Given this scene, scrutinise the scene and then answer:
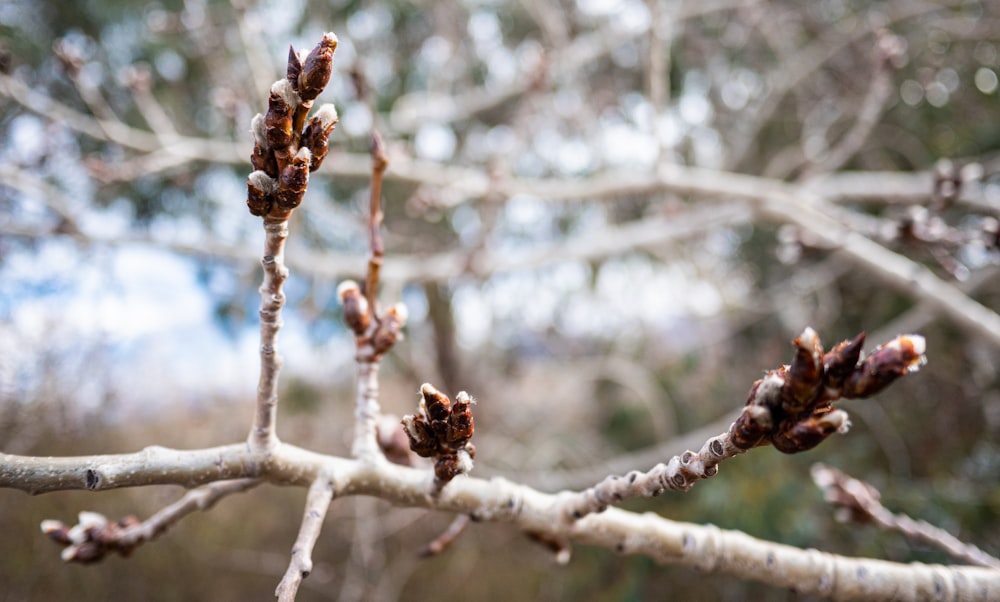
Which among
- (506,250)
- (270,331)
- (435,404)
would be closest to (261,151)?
(270,331)

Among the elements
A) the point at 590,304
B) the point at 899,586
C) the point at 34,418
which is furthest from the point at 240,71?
the point at 899,586

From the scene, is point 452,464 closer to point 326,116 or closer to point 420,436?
point 420,436

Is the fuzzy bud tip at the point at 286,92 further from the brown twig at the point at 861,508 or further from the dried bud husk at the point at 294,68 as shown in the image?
the brown twig at the point at 861,508

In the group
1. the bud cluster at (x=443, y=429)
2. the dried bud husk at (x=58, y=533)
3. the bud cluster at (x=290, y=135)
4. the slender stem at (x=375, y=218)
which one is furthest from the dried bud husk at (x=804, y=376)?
the dried bud husk at (x=58, y=533)

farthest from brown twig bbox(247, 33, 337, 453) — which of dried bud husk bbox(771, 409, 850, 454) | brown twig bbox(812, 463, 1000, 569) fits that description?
brown twig bbox(812, 463, 1000, 569)

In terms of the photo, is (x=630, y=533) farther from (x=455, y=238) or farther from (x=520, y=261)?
(x=455, y=238)
